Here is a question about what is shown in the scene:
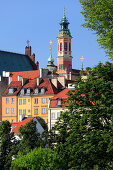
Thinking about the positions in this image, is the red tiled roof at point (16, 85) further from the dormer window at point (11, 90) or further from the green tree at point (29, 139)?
the green tree at point (29, 139)

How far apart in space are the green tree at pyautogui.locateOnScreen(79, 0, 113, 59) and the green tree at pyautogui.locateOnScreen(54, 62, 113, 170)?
2419mm

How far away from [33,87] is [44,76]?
1355cm

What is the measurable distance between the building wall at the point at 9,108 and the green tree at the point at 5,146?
4140 cm

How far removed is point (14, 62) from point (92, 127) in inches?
4556

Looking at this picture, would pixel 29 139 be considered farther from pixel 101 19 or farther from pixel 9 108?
pixel 9 108

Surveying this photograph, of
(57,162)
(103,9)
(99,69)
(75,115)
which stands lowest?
(57,162)

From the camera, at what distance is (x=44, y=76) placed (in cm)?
11806

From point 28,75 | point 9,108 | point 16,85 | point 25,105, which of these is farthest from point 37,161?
point 28,75

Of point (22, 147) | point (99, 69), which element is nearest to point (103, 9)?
point (99, 69)

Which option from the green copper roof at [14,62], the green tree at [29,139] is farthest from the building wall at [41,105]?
the green copper roof at [14,62]

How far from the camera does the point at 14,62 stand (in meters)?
155

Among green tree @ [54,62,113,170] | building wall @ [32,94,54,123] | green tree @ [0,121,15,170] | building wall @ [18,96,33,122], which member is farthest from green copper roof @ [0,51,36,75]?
green tree @ [54,62,113,170]

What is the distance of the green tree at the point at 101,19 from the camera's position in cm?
4284

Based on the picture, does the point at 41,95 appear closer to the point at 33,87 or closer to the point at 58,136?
the point at 33,87
